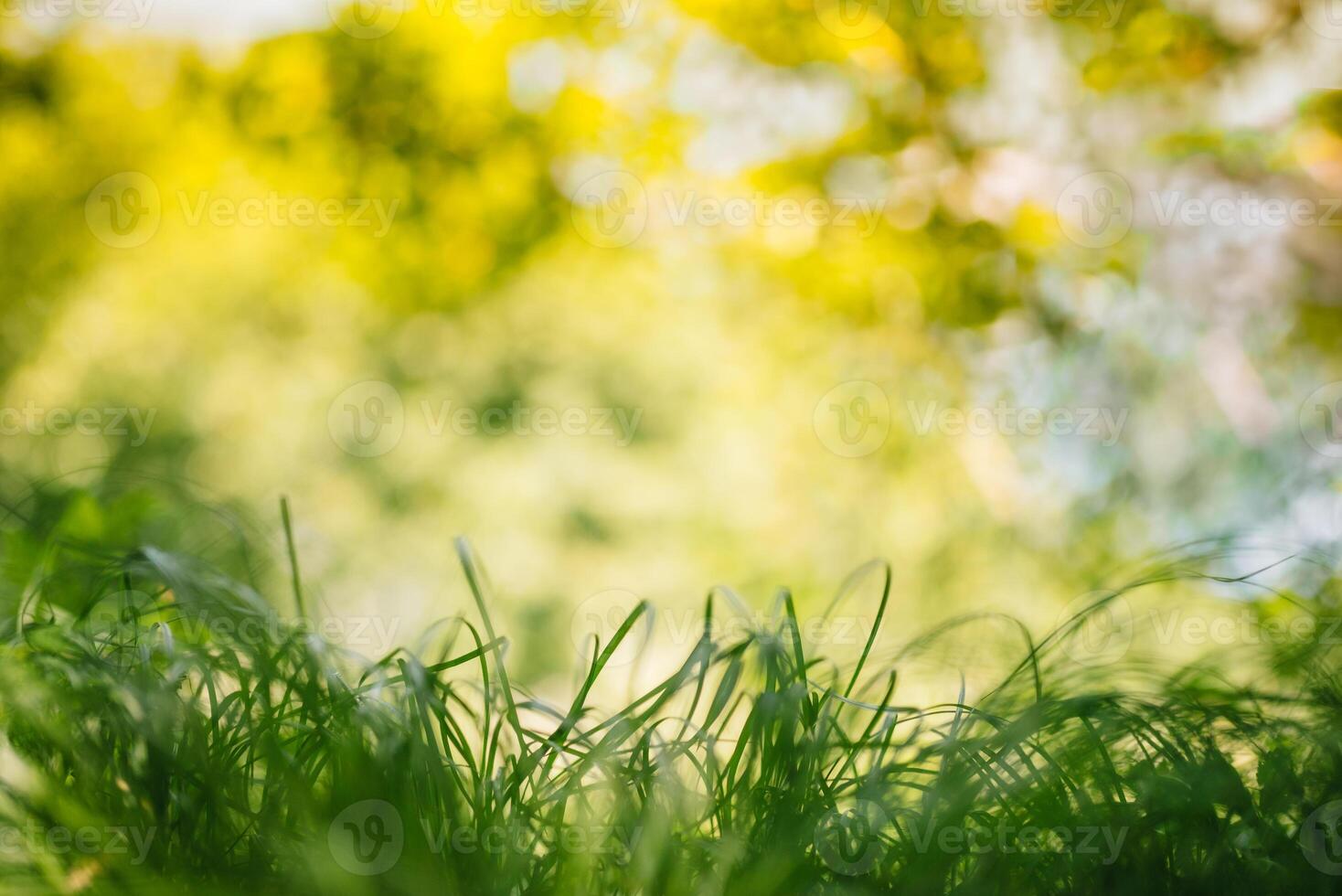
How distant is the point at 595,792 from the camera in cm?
47

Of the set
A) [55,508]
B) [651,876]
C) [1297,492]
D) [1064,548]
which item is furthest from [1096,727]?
[1064,548]

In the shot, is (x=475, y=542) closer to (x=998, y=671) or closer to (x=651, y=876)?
(x=998, y=671)

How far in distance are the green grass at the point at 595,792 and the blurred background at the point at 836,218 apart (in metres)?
0.36

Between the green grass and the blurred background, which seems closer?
the green grass

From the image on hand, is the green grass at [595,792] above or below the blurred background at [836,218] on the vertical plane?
below

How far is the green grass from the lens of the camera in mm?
377

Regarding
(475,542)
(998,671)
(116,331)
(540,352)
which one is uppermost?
(540,352)

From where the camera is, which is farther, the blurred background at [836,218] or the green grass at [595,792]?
the blurred background at [836,218]

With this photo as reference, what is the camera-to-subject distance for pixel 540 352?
10.1 ft

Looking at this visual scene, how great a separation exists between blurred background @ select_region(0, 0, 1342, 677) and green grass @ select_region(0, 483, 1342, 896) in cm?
36

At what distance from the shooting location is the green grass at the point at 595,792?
1.24 ft

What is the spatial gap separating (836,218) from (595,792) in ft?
4.37

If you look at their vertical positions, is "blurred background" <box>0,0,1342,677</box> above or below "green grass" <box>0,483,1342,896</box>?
above

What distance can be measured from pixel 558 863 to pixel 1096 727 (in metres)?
0.32
